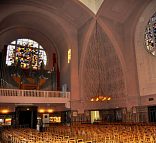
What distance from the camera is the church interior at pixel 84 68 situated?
16859 millimetres

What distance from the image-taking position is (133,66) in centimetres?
1795

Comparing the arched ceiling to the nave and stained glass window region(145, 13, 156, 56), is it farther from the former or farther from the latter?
the nave

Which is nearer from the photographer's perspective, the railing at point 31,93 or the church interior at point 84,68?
the railing at point 31,93

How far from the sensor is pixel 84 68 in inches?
765

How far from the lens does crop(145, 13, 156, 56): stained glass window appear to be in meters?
16.4

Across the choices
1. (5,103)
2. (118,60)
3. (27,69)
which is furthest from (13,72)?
(118,60)

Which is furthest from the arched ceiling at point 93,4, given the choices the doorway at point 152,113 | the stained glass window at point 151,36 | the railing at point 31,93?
the doorway at point 152,113

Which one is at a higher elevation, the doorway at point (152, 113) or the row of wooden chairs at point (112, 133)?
the doorway at point (152, 113)

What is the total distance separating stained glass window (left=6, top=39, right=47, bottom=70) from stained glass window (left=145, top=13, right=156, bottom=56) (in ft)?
36.2

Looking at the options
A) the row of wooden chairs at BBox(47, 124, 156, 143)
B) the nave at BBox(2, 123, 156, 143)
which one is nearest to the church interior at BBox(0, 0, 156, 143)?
the row of wooden chairs at BBox(47, 124, 156, 143)

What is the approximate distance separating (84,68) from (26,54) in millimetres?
7356

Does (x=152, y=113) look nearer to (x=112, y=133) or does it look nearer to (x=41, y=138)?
(x=112, y=133)

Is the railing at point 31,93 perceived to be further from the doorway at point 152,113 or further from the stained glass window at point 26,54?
the doorway at point 152,113

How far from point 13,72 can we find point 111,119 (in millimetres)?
10242
